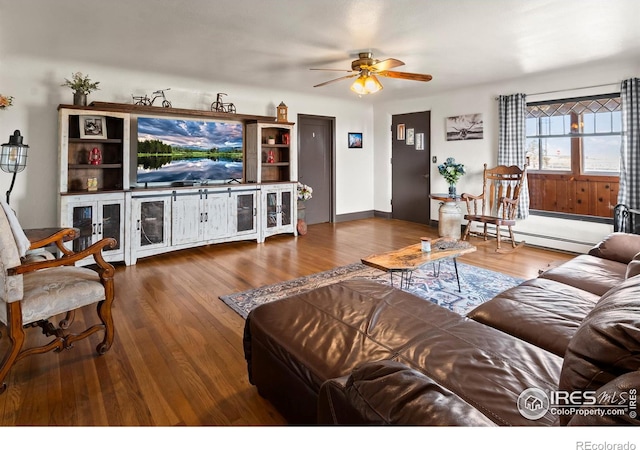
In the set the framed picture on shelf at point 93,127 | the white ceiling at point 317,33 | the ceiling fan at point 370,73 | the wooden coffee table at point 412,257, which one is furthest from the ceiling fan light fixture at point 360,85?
the framed picture on shelf at point 93,127

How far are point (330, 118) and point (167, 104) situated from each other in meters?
3.12

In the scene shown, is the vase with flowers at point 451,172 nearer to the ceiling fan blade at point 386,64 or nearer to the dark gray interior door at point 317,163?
the dark gray interior door at point 317,163

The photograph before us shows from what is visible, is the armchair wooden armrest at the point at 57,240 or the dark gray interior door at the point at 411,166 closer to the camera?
the armchair wooden armrest at the point at 57,240

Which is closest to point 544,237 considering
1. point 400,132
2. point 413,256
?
point 413,256

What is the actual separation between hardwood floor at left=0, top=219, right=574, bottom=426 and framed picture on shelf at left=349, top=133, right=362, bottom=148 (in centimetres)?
377

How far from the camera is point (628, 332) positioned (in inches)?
31.5

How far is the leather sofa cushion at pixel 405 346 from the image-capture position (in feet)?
4.01

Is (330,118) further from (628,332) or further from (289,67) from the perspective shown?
(628,332)

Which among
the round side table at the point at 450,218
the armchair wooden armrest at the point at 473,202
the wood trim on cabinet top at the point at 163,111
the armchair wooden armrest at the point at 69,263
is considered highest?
the wood trim on cabinet top at the point at 163,111

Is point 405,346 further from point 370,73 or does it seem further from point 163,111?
point 163,111

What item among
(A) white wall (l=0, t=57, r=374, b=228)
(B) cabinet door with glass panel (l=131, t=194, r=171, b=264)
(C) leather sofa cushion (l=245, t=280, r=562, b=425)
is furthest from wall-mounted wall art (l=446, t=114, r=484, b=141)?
(C) leather sofa cushion (l=245, t=280, r=562, b=425)

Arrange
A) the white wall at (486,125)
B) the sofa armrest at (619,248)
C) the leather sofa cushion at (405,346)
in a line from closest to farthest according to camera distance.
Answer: the leather sofa cushion at (405,346) → the sofa armrest at (619,248) → the white wall at (486,125)

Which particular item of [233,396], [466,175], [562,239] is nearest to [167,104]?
[233,396]

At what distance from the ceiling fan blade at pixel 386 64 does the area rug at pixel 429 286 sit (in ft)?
6.89
